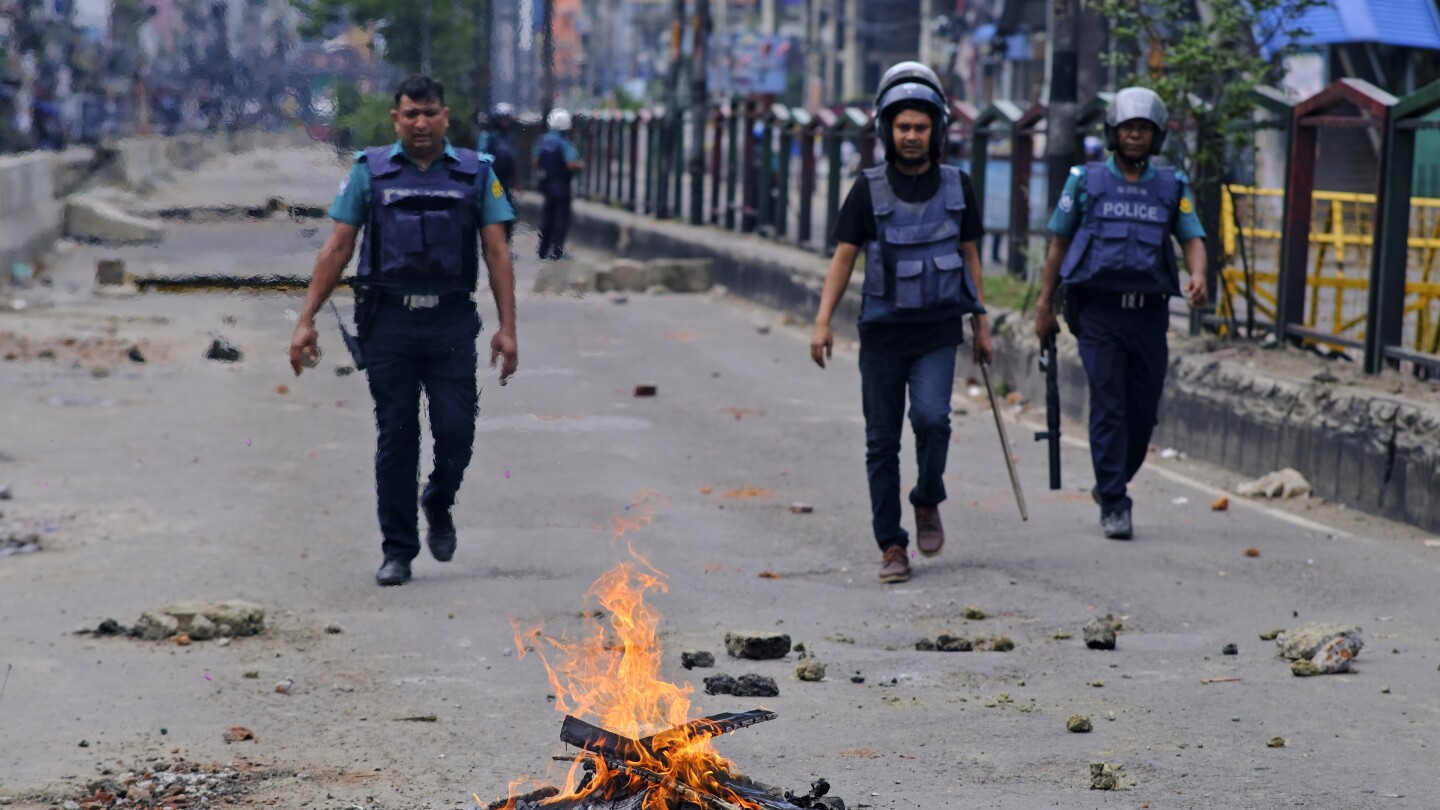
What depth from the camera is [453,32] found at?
37906 mm

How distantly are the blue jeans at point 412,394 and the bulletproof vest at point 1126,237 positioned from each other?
2573mm

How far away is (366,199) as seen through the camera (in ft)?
22.4

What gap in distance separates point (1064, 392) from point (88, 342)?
752 centimetres

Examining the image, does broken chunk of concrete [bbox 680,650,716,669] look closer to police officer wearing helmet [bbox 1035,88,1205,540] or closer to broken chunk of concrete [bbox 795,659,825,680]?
broken chunk of concrete [bbox 795,659,825,680]

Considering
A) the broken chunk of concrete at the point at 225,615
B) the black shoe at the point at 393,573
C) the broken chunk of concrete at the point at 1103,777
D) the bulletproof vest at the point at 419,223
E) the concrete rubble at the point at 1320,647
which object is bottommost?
the black shoe at the point at 393,573

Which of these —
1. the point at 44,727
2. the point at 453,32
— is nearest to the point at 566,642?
the point at 44,727

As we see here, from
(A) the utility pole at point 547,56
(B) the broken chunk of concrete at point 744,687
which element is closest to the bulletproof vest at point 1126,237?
(B) the broken chunk of concrete at point 744,687

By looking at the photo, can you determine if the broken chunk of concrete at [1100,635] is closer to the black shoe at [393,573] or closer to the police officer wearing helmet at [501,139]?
the black shoe at [393,573]

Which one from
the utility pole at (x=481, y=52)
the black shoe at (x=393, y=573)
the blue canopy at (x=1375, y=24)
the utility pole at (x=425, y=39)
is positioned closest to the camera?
the black shoe at (x=393, y=573)

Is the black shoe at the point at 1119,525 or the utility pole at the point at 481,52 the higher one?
the utility pole at the point at 481,52

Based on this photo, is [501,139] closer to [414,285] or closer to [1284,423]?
[1284,423]

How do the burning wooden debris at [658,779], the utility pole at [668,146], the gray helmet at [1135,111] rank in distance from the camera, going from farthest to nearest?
the utility pole at [668,146], the gray helmet at [1135,111], the burning wooden debris at [658,779]

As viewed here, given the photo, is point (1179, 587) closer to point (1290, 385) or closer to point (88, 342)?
point (1290, 385)

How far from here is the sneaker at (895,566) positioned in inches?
286
